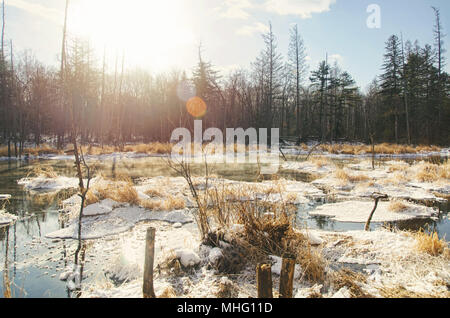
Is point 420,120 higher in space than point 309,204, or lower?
higher

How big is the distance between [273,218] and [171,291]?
6.33 feet

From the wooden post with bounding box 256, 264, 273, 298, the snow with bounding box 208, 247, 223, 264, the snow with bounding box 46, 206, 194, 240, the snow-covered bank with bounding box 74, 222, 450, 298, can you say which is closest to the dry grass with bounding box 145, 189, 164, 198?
the snow with bounding box 46, 206, 194, 240

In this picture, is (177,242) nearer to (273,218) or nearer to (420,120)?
(273,218)

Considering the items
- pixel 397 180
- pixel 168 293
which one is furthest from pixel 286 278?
pixel 397 180

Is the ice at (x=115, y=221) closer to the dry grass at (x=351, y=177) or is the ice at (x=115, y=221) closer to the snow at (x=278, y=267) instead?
the snow at (x=278, y=267)

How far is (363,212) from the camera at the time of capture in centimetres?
675

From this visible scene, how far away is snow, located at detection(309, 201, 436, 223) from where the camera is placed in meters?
6.28

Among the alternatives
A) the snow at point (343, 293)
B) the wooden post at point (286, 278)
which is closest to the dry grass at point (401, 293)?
the snow at point (343, 293)

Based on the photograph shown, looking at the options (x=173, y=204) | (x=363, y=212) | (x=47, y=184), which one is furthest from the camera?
(x=47, y=184)

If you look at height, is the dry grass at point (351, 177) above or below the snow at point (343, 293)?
above

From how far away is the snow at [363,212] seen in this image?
247 inches

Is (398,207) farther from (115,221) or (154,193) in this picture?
(115,221)

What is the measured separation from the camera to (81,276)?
11.9 feet
